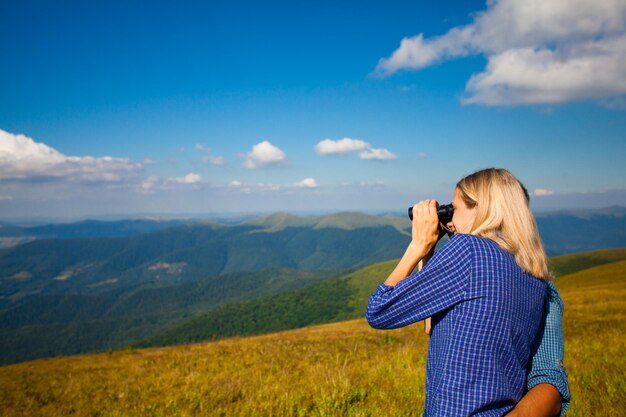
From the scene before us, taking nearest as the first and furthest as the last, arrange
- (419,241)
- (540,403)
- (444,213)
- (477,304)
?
1. (477,304)
2. (540,403)
3. (419,241)
4. (444,213)

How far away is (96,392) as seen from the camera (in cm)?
766

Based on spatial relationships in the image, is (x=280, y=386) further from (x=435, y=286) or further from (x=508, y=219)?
(x=508, y=219)

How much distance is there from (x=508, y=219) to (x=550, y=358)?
3.70 ft

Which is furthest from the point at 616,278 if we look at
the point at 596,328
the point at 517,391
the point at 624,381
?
the point at 517,391

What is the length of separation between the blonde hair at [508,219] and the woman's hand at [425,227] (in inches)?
13.1

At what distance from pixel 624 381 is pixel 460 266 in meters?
6.25

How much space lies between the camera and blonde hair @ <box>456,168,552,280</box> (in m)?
2.49

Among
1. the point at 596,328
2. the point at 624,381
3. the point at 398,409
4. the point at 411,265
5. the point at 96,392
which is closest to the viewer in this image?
the point at 411,265

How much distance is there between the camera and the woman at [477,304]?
2.24 metres

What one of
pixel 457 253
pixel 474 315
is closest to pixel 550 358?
pixel 474 315

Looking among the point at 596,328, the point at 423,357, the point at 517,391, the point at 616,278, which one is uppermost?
the point at 517,391

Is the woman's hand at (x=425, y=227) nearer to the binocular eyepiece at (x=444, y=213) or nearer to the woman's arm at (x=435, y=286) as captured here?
the binocular eyepiece at (x=444, y=213)

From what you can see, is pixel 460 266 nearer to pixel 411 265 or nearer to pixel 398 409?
pixel 411 265

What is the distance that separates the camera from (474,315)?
7.36 ft
